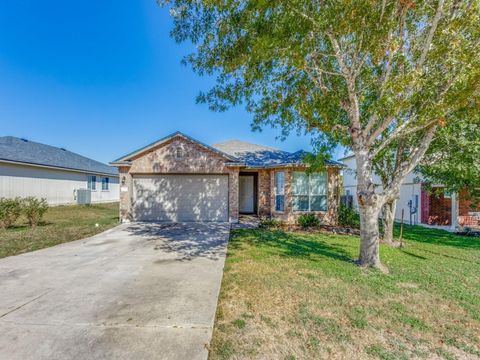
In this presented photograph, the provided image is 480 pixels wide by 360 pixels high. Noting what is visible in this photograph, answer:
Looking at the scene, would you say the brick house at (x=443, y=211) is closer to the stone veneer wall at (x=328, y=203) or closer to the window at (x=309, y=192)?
the stone veneer wall at (x=328, y=203)

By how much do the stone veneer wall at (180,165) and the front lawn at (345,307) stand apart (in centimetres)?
603

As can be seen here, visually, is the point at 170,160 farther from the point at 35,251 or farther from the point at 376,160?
the point at 376,160

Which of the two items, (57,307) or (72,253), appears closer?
(57,307)

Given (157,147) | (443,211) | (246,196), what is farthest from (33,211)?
(443,211)

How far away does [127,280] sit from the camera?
16.4ft

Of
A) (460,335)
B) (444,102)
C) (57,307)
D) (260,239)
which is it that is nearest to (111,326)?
(57,307)

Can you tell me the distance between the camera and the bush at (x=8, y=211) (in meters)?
10.2

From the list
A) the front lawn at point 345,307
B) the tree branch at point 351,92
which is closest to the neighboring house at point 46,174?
the front lawn at point 345,307

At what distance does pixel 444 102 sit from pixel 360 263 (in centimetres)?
405

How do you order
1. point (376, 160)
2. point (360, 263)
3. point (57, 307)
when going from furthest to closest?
1. point (376, 160)
2. point (360, 263)
3. point (57, 307)

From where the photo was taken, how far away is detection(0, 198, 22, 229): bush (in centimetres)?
1016

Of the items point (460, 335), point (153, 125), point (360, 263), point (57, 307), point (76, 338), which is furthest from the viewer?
point (153, 125)

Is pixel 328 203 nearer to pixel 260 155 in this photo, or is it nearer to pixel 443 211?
pixel 260 155

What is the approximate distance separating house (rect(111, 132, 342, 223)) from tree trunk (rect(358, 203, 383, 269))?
632 centimetres
